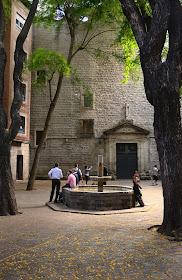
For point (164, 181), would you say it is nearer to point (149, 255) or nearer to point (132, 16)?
point (149, 255)

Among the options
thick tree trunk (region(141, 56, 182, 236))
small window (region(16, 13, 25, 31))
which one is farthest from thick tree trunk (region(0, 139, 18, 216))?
Answer: small window (region(16, 13, 25, 31))

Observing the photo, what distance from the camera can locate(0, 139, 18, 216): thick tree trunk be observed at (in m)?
9.62

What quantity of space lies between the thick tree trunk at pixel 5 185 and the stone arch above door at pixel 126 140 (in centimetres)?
1770

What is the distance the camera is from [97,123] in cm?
2739

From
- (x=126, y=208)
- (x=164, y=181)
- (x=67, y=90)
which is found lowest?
(x=126, y=208)

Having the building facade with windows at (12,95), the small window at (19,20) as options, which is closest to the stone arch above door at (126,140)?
the building facade with windows at (12,95)

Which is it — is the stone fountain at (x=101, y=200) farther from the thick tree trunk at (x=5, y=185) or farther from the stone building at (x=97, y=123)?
the stone building at (x=97, y=123)

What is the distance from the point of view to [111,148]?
27094 mm

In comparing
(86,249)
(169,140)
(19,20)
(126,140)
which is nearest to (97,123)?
(126,140)

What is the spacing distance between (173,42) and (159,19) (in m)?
0.61

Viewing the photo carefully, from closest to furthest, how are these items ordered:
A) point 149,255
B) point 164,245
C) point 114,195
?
point 149,255 < point 164,245 < point 114,195

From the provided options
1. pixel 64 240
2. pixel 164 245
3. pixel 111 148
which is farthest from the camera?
pixel 111 148

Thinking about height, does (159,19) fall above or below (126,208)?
above

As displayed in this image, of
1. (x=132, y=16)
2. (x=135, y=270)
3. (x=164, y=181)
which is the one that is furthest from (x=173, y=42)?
(x=135, y=270)
